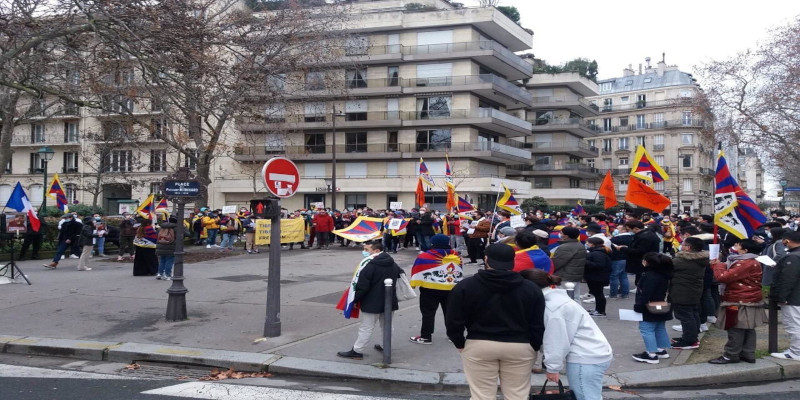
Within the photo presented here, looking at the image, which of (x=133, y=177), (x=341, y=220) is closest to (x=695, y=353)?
(x=341, y=220)

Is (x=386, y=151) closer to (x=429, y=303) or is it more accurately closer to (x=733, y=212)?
(x=429, y=303)

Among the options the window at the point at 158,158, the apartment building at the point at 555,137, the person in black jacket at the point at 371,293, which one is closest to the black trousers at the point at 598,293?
the person in black jacket at the point at 371,293

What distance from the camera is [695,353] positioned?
745 cm

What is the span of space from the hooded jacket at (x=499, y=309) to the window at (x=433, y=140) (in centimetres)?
4367

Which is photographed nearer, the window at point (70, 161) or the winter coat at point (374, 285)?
the winter coat at point (374, 285)

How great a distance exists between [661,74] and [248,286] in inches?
3055

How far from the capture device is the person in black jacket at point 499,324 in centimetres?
418

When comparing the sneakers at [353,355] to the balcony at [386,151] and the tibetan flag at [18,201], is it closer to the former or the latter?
the tibetan flag at [18,201]

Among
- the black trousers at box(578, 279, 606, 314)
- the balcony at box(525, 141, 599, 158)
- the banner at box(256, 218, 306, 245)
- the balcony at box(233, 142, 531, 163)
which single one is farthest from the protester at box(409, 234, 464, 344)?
the balcony at box(525, 141, 599, 158)

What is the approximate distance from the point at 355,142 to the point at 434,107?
7565 millimetres

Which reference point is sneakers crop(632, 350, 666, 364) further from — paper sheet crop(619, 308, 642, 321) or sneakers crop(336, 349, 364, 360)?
sneakers crop(336, 349, 364, 360)

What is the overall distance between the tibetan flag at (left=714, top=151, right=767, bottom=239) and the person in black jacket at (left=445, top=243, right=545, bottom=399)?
4.97 m

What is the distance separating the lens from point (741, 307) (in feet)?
22.1

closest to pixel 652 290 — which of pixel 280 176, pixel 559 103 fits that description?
pixel 280 176
